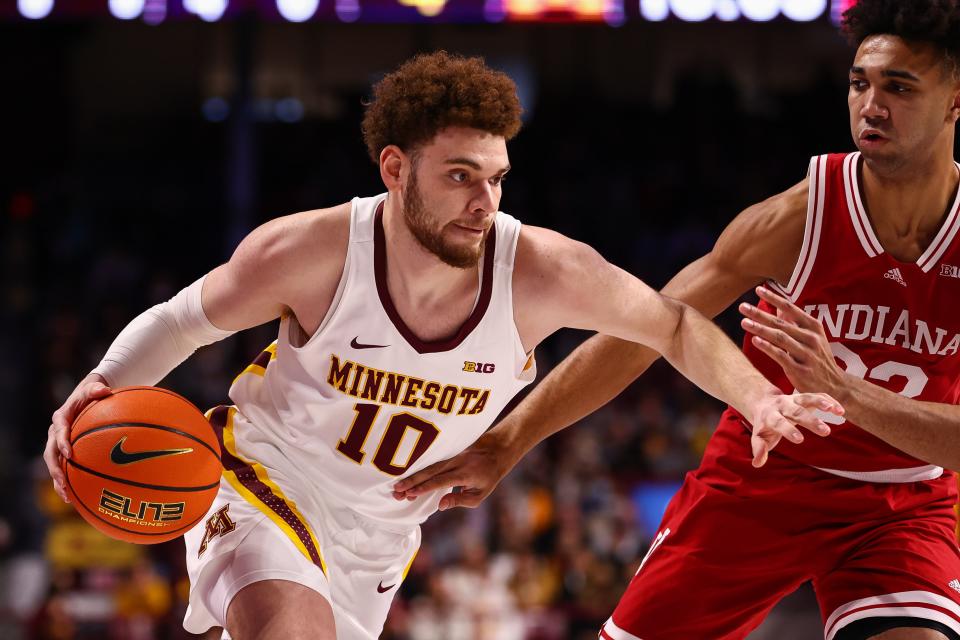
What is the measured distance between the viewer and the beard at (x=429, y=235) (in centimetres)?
321

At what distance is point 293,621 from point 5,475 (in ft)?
24.9

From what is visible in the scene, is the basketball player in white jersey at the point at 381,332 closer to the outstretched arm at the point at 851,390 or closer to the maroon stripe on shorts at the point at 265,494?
the maroon stripe on shorts at the point at 265,494

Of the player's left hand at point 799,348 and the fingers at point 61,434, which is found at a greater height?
the player's left hand at point 799,348

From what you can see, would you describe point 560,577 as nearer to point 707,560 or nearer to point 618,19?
point 618,19

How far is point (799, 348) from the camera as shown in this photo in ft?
9.86

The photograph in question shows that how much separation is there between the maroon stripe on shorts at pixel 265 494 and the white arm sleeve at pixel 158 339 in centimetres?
29

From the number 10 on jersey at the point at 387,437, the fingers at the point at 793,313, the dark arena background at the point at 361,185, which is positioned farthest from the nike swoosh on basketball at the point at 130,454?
the dark arena background at the point at 361,185

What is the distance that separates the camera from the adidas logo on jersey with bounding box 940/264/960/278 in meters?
3.33

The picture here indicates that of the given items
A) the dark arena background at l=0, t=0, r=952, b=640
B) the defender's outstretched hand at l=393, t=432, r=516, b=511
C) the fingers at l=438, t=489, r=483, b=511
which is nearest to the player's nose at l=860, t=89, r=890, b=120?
the defender's outstretched hand at l=393, t=432, r=516, b=511

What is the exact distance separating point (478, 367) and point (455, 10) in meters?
6.39

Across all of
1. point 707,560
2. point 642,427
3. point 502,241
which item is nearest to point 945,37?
point 502,241

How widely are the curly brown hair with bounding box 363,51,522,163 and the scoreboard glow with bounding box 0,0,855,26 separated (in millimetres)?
6110

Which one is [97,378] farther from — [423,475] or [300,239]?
[423,475]

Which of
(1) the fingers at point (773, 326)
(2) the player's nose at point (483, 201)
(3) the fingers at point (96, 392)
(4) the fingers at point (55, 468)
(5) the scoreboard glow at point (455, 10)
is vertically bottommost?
(4) the fingers at point (55, 468)
